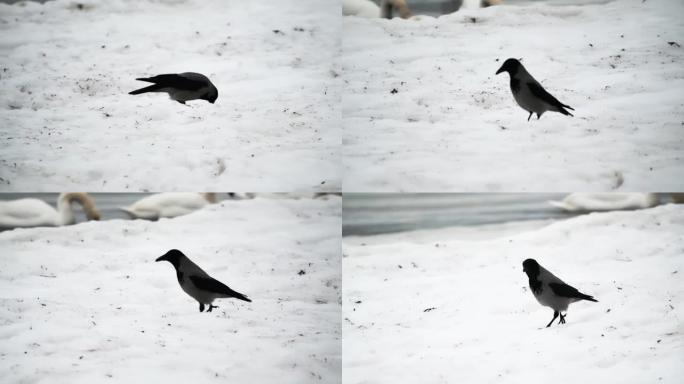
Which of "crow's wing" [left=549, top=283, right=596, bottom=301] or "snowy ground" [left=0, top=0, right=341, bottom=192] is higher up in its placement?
"snowy ground" [left=0, top=0, right=341, bottom=192]

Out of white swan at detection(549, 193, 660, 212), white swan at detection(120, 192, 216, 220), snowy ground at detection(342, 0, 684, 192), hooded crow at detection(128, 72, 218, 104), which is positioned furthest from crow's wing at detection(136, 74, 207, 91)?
white swan at detection(549, 193, 660, 212)

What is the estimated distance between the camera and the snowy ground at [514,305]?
2008 millimetres

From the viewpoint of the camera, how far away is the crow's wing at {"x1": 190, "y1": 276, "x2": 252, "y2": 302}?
202 cm

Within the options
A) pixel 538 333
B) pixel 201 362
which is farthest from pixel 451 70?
pixel 201 362

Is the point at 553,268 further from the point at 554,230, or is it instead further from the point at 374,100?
the point at 374,100

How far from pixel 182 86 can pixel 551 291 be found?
1.23 metres

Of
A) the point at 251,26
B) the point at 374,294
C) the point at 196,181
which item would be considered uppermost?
the point at 251,26

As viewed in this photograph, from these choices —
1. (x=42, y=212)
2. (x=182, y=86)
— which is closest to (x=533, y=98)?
(x=182, y=86)

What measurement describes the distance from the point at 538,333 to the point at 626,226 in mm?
421

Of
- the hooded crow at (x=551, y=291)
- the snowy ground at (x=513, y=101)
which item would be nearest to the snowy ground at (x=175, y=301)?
the snowy ground at (x=513, y=101)

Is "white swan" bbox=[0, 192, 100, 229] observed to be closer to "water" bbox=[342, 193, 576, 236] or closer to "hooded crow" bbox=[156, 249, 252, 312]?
"hooded crow" bbox=[156, 249, 252, 312]

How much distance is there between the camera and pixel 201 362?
6.52 ft

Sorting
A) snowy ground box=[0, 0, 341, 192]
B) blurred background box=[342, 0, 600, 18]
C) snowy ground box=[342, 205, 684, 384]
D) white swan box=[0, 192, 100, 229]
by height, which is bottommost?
snowy ground box=[342, 205, 684, 384]

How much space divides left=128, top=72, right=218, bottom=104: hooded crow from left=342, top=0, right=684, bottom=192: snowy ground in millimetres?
422
